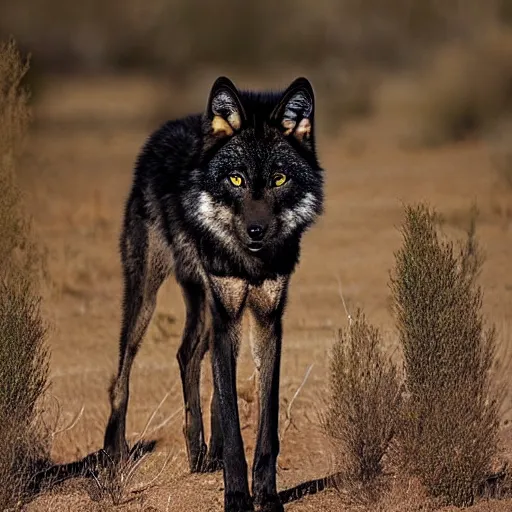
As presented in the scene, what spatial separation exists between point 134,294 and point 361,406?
1.91 m

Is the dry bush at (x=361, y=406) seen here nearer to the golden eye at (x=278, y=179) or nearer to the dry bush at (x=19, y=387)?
the golden eye at (x=278, y=179)

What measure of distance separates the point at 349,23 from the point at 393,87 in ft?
52.0

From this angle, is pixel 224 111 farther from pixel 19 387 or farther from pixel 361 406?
pixel 19 387

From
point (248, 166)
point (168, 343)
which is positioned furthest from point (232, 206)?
point (168, 343)

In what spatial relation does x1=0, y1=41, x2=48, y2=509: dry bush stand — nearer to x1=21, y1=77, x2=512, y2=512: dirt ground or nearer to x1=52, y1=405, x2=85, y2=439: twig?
x1=21, y1=77, x2=512, y2=512: dirt ground

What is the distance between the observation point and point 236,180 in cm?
711

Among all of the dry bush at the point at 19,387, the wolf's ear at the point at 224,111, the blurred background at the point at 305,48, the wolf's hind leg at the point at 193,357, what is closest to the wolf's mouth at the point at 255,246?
the wolf's ear at the point at 224,111

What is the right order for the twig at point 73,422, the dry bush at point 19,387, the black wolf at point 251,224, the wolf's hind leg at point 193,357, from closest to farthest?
the black wolf at point 251,224
the dry bush at point 19,387
the wolf's hind leg at point 193,357
the twig at point 73,422

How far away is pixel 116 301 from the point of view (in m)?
13.5

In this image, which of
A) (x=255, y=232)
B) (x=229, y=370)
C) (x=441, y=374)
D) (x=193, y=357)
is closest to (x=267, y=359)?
(x=229, y=370)

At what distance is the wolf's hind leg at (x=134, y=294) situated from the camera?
8.61 metres

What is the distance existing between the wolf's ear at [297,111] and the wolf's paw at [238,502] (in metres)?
1.87

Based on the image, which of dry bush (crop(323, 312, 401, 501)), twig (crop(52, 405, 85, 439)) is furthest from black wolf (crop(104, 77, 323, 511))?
twig (crop(52, 405, 85, 439))

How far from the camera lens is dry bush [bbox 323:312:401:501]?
7.42 m
